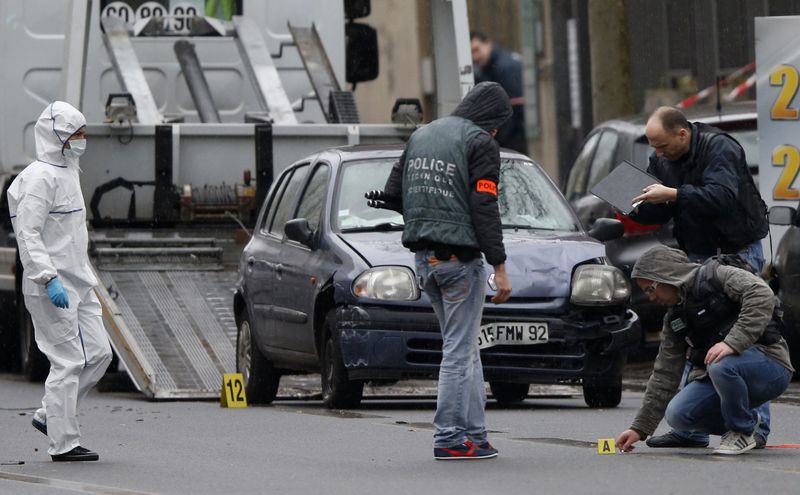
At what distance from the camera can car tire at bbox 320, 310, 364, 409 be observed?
12.2 meters

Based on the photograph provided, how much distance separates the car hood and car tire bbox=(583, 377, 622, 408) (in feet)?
2.41

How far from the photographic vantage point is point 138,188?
1611cm

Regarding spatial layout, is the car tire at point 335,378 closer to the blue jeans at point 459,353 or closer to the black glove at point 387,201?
the black glove at point 387,201

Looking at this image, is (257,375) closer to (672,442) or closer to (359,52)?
(672,442)

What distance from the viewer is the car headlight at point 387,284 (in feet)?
39.6

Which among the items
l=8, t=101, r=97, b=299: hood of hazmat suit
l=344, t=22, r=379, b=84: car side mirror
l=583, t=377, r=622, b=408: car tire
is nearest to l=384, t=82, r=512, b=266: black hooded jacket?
l=8, t=101, r=97, b=299: hood of hazmat suit

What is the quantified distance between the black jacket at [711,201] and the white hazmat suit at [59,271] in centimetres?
261

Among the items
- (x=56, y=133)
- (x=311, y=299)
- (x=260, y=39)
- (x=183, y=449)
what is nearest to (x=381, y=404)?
(x=311, y=299)

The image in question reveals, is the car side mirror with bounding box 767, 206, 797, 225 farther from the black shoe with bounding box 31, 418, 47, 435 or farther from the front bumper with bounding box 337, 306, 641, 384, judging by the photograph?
the black shoe with bounding box 31, 418, 47, 435

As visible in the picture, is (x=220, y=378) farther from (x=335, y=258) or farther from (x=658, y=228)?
(x=658, y=228)

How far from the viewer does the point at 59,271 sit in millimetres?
10047

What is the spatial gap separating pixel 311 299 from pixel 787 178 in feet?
12.3

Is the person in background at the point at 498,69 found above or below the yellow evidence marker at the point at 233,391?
above

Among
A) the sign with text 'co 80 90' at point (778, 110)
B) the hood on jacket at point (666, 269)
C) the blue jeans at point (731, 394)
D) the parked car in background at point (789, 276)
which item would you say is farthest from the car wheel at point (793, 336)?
the hood on jacket at point (666, 269)
